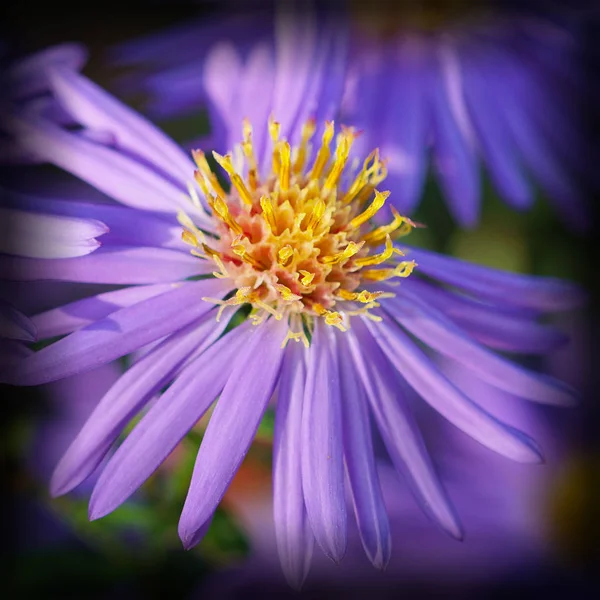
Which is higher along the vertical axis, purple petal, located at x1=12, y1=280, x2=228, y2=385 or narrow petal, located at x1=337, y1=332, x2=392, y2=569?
purple petal, located at x1=12, y1=280, x2=228, y2=385

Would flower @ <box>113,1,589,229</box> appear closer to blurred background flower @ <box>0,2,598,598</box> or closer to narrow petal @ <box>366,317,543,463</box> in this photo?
blurred background flower @ <box>0,2,598,598</box>

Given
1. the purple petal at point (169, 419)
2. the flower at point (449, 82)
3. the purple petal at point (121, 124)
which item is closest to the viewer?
the purple petal at point (169, 419)

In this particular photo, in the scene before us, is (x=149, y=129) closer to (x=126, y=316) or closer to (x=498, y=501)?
(x=126, y=316)

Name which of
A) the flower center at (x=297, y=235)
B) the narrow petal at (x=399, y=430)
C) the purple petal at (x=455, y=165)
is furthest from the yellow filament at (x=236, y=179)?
the purple petal at (x=455, y=165)

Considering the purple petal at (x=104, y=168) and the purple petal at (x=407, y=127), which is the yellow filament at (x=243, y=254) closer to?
the purple petal at (x=104, y=168)

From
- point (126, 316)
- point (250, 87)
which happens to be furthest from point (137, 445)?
point (250, 87)

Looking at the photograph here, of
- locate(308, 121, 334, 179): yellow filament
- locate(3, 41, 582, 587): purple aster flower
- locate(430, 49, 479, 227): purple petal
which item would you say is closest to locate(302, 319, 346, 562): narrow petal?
locate(3, 41, 582, 587): purple aster flower

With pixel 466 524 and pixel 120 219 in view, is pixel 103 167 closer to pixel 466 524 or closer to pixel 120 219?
pixel 120 219
